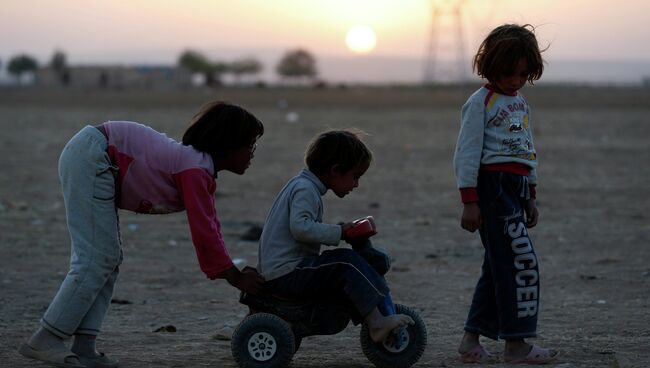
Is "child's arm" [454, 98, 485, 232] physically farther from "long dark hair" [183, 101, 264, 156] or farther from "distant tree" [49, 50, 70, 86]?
"distant tree" [49, 50, 70, 86]

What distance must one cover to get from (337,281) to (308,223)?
0.31m

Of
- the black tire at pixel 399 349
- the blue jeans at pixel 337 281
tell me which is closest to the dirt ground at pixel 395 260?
the black tire at pixel 399 349

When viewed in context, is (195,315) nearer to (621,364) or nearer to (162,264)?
(162,264)

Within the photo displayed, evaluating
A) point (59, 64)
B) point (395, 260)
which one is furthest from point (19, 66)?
point (395, 260)

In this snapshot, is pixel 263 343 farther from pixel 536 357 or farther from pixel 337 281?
pixel 536 357

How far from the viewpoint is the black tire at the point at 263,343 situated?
5.34 metres

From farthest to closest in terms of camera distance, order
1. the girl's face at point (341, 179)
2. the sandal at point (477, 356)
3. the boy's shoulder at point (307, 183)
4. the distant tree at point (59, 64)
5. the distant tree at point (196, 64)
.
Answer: the distant tree at point (196, 64)
the distant tree at point (59, 64)
the sandal at point (477, 356)
the girl's face at point (341, 179)
the boy's shoulder at point (307, 183)

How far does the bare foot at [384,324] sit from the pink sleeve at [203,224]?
0.74 meters

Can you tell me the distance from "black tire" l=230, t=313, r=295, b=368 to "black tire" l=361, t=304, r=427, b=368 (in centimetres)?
39

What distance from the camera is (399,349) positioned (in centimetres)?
545

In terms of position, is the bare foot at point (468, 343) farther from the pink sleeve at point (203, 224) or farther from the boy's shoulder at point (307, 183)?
the pink sleeve at point (203, 224)

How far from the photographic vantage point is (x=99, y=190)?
5.28 metres

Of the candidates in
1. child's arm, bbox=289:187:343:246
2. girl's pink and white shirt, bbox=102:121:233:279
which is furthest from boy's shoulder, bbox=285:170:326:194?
girl's pink and white shirt, bbox=102:121:233:279

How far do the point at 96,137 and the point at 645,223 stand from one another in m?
7.84
